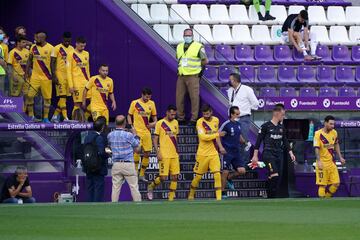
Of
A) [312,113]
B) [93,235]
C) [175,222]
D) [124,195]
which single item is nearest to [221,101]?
[312,113]

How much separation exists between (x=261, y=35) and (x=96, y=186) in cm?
917

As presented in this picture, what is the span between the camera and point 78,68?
80.9 ft

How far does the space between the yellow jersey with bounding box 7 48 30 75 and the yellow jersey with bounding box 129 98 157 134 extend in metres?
2.61

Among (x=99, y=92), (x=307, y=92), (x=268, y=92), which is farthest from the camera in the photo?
(x=307, y=92)

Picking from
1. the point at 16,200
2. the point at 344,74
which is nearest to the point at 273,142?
the point at 16,200

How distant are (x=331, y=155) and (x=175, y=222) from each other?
30.9ft

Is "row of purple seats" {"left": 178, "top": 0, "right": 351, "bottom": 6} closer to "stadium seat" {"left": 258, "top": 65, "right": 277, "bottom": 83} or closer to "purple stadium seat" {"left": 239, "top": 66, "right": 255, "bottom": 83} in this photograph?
"stadium seat" {"left": 258, "top": 65, "right": 277, "bottom": 83}

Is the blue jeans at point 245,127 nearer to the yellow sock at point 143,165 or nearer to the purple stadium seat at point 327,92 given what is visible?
the yellow sock at point 143,165

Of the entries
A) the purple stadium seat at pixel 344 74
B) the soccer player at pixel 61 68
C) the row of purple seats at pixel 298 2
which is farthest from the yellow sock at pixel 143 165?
the purple stadium seat at pixel 344 74

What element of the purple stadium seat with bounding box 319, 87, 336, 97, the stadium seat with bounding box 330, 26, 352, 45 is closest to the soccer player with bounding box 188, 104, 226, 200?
the purple stadium seat with bounding box 319, 87, 336, 97

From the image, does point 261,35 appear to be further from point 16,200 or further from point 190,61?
point 16,200

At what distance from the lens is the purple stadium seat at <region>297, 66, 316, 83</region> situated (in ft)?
92.1

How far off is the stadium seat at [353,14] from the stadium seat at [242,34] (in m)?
3.42

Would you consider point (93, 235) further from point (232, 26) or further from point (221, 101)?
point (232, 26)
